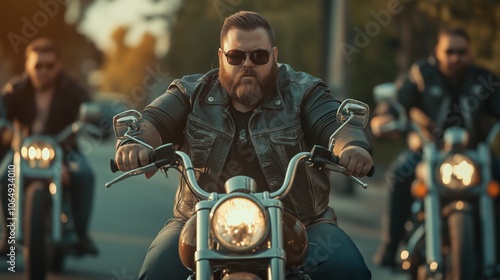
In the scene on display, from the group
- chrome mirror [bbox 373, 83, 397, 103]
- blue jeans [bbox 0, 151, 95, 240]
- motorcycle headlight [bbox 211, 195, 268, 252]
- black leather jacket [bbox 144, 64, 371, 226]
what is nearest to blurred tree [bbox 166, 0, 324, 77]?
blue jeans [bbox 0, 151, 95, 240]

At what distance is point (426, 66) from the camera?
32.6 feet

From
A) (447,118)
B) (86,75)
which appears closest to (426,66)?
(447,118)

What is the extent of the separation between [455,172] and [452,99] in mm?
906

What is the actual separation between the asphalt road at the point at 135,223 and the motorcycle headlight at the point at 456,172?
2.69 metres

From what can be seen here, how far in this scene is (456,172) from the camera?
358 inches

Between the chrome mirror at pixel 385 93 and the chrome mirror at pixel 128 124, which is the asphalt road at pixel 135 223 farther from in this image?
the chrome mirror at pixel 128 124

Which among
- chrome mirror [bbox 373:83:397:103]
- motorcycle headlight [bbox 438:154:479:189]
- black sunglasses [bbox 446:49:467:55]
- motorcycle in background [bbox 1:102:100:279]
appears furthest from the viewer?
motorcycle in background [bbox 1:102:100:279]

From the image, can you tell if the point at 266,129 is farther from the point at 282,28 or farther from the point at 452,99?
the point at 282,28

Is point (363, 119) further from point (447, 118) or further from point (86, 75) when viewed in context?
point (86, 75)

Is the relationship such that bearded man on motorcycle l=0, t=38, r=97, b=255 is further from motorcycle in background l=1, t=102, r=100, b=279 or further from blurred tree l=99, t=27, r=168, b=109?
blurred tree l=99, t=27, r=168, b=109

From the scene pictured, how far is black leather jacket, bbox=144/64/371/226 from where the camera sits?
5121 millimetres

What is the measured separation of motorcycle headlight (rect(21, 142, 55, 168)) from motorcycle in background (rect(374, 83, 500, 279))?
8.67 feet

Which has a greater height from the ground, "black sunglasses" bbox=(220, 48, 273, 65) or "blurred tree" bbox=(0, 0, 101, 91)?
"blurred tree" bbox=(0, 0, 101, 91)

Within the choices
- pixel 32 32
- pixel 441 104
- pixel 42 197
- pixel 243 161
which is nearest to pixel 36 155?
A: pixel 42 197
